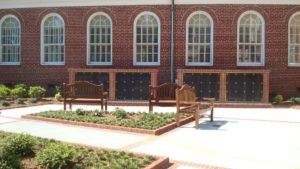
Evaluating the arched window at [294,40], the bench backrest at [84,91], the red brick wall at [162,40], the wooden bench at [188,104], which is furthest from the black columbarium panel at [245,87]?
the bench backrest at [84,91]

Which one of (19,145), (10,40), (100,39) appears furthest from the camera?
(10,40)

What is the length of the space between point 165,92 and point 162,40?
665 centimetres

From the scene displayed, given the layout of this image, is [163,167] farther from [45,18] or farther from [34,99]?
[45,18]

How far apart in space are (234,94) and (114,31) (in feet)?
23.4

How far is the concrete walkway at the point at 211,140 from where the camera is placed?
7.95 m

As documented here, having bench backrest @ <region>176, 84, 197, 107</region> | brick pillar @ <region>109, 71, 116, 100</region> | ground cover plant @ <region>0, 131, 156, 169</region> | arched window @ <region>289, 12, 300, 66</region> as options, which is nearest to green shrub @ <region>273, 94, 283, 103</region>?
arched window @ <region>289, 12, 300, 66</region>

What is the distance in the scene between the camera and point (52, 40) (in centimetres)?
2314

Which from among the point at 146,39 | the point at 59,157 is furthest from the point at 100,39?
the point at 59,157

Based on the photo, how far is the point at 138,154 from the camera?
7.89 m

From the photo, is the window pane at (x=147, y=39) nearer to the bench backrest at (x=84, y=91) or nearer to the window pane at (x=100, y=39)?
the window pane at (x=100, y=39)

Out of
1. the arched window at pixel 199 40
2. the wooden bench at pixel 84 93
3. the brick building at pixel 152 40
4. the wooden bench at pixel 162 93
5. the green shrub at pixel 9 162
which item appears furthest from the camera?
the arched window at pixel 199 40

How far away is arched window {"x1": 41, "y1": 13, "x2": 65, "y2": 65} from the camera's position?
22.9 meters

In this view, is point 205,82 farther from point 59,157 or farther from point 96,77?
point 59,157

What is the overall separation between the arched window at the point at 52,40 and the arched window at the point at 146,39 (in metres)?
3.99
